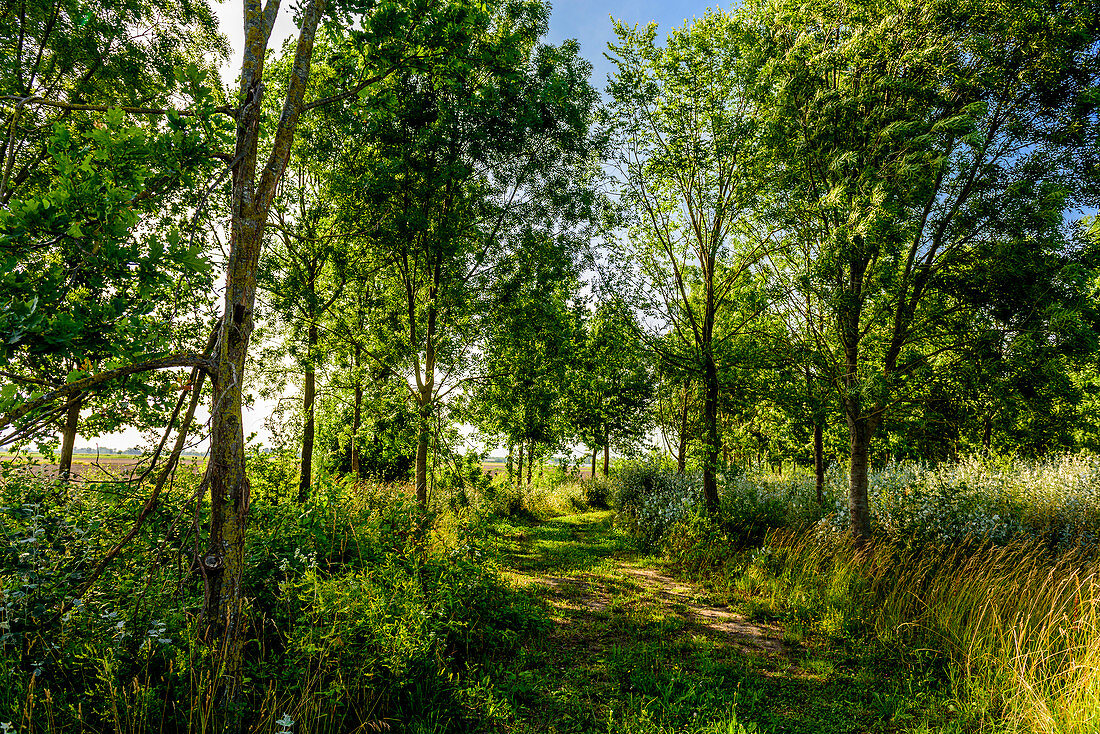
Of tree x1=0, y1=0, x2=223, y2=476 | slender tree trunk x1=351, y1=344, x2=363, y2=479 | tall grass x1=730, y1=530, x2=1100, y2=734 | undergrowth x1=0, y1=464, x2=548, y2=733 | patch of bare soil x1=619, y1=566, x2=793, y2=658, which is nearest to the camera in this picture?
tree x1=0, y1=0, x2=223, y2=476

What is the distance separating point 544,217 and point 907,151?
5.67 m

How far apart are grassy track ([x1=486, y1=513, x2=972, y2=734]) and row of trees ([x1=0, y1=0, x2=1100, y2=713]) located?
272 cm

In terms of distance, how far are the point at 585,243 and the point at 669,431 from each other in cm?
1271

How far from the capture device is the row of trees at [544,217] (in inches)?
96.5

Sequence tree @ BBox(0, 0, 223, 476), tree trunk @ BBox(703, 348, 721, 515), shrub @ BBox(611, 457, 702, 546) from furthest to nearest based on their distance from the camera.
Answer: shrub @ BBox(611, 457, 702, 546), tree trunk @ BBox(703, 348, 721, 515), tree @ BBox(0, 0, 223, 476)

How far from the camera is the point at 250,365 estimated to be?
10.0 meters

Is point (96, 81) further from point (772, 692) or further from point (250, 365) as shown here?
point (772, 692)

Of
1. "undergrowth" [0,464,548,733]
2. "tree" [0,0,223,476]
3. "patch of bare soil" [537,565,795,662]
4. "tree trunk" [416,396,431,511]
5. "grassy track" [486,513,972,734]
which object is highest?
"tree" [0,0,223,476]

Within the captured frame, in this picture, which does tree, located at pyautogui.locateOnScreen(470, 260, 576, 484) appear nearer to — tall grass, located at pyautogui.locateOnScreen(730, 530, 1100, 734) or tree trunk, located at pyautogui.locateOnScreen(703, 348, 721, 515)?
tree trunk, located at pyautogui.locateOnScreen(703, 348, 721, 515)

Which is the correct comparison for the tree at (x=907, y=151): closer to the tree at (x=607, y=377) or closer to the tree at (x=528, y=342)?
the tree at (x=607, y=377)

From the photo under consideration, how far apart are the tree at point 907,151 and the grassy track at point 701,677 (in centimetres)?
302

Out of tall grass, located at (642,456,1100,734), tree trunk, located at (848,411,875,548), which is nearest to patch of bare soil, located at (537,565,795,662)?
tall grass, located at (642,456,1100,734)

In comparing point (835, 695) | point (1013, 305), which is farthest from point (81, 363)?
point (1013, 305)

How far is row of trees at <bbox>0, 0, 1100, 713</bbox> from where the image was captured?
2.45 meters
